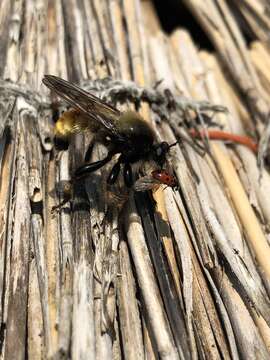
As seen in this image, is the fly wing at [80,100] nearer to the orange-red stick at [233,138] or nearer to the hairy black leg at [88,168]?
the hairy black leg at [88,168]

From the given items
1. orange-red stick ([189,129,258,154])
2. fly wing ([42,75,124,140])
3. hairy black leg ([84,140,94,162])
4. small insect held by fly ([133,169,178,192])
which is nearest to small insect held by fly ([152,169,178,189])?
small insect held by fly ([133,169,178,192])

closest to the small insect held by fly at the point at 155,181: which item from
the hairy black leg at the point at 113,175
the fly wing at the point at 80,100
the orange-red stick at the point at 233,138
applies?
the hairy black leg at the point at 113,175

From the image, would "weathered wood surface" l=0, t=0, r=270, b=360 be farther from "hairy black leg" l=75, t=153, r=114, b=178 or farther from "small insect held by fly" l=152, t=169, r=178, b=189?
"small insect held by fly" l=152, t=169, r=178, b=189

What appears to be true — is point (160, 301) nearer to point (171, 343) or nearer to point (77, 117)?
point (171, 343)

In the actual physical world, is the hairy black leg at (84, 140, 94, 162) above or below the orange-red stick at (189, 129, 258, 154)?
below

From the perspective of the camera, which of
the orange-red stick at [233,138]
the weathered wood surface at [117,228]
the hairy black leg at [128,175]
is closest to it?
the weathered wood surface at [117,228]

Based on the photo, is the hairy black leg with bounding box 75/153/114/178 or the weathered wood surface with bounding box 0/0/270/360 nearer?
the weathered wood surface with bounding box 0/0/270/360

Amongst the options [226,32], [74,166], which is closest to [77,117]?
[74,166]

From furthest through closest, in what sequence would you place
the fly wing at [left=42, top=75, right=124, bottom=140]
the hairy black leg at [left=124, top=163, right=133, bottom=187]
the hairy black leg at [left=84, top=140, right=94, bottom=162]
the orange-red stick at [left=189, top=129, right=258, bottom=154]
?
A: the orange-red stick at [left=189, top=129, right=258, bottom=154], the hairy black leg at [left=84, top=140, right=94, bottom=162], the hairy black leg at [left=124, top=163, right=133, bottom=187], the fly wing at [left=42, top=75, right=124, bottom=140]
